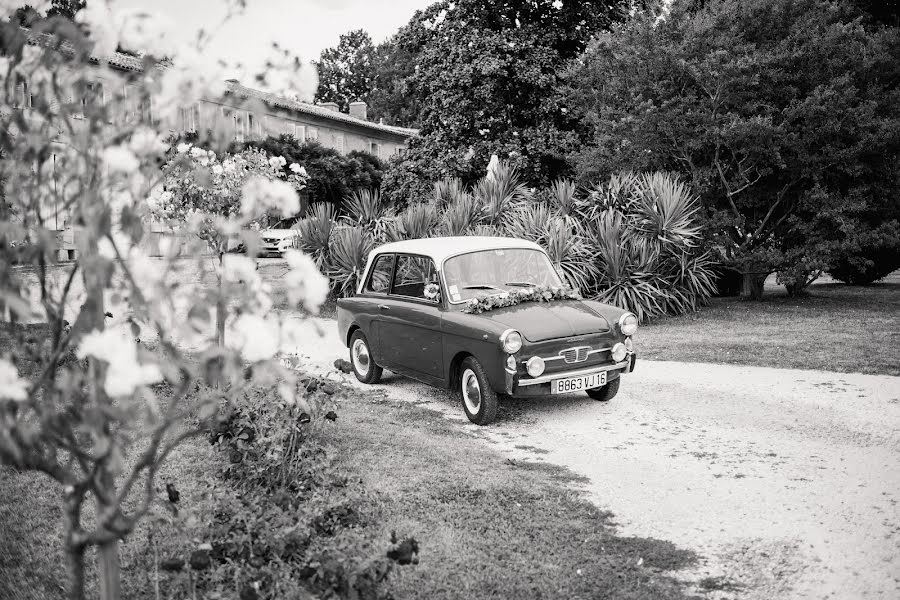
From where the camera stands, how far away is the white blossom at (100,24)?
7.48 feet

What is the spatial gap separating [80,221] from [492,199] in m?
13.3

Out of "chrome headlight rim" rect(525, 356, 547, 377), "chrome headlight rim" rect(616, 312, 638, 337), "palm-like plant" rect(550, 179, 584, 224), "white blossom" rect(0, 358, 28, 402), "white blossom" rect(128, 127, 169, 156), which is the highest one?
"palm-like plant" rect(550, 179, 584, 224)

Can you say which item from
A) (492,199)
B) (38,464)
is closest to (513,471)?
(38,464)

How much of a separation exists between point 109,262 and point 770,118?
14.4m

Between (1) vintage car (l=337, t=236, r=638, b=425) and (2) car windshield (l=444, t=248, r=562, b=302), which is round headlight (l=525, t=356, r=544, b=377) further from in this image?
(2) car windshield (l=444, t=248, r=562, b=302)

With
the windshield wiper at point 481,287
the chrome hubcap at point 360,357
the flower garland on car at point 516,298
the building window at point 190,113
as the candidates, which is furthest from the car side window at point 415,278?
the building window at point 190,113

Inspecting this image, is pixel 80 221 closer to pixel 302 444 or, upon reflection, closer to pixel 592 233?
pixel 302 444

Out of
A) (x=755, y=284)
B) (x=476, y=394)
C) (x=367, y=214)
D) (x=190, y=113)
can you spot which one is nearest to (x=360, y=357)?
(x=476, y=394)

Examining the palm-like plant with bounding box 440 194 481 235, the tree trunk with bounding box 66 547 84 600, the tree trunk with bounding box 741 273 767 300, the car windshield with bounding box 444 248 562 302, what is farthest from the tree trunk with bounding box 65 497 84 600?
the tree trunk with bounding box 741 273 767 300

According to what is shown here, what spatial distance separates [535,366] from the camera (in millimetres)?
6555

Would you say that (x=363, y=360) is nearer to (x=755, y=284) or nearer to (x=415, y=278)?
(x=415, y=278)

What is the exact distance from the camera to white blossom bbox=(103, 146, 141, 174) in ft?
6.47

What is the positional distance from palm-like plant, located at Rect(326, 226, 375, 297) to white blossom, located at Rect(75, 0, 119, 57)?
12859 mm

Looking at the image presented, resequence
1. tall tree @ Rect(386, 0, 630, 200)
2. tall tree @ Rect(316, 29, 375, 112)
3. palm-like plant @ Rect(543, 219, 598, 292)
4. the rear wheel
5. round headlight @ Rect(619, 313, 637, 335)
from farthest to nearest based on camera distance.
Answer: tall tree @ Rect(316, 29, 375, 112), tall tree @ Rect(386, 0, 630, 200), palm-like plant @ Rect(543, 219, 598, 292), the rear wheel, round headlight @ Rect(619, 313, 637, 335)
